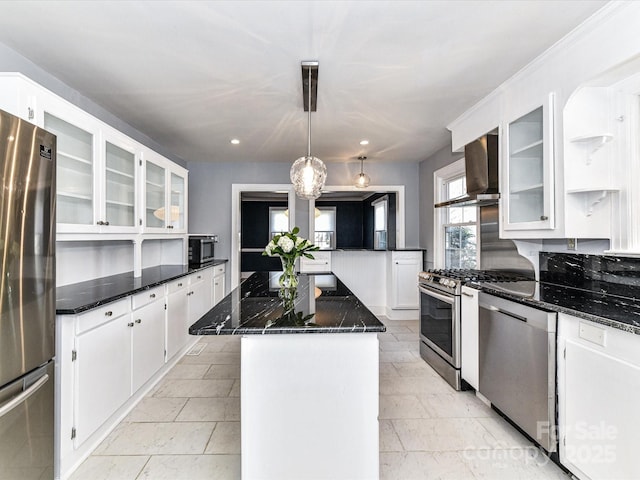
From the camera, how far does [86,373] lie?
1.93m

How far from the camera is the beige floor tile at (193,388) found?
2730 millimetres

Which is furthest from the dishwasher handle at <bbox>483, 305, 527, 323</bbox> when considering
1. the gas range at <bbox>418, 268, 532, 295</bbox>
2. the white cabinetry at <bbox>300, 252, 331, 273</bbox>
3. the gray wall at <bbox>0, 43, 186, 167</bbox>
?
the gray wall at <bbox>0, 43, 186, 167</bbox>

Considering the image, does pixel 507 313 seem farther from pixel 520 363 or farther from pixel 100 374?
pixel 100 374

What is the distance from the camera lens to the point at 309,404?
159 centimetres

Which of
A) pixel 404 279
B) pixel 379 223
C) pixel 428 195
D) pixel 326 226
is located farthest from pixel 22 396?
pixel 326 226

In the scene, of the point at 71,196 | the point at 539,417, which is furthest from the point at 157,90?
the point at 539,417

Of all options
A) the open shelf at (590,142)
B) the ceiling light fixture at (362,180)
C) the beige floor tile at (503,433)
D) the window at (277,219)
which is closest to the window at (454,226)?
the ceiling light fixture at (362,180)

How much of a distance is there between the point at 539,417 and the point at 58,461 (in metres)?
2.60

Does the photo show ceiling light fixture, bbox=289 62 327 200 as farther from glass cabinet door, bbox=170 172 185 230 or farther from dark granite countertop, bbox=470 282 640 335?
glass cabinet door, bbox=170 172 185 230

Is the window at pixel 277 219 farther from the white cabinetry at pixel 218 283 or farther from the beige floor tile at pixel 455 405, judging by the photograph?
the beige floor tile at pixel 455 405

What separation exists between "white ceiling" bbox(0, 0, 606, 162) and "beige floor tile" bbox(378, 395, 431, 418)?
246 cm

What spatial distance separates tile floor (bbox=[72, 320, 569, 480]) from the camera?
6.07 ft

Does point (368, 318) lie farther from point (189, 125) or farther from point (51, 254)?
point (189, 125)

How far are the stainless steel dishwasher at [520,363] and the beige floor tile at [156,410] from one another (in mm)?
2265
